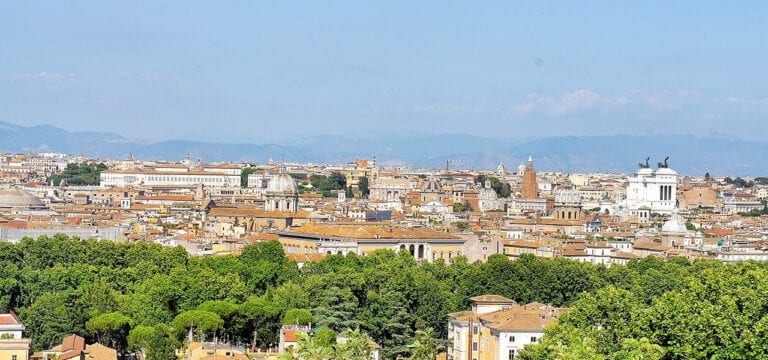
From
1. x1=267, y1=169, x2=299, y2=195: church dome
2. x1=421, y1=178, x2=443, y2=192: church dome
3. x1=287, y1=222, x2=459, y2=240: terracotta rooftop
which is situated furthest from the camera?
x1=421, y1=178, x2=443, y2=192: church dome

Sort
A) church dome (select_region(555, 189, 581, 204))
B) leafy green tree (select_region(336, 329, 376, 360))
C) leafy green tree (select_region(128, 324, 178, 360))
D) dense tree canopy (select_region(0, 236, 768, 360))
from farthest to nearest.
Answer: church dome (select_region(555, 189, 581, 204))
leafy green tree (select_region(128, 324, 178, 360))
dense tree canopy (select_region(0, 236, 768, 360))
leafy green tree (select_region(336, 329, 376, 360))

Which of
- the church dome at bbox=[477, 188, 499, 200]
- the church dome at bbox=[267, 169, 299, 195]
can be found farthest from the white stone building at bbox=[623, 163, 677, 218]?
the church dome at bbox=[267, 169, 299, 195]

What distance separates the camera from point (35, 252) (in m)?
63.0

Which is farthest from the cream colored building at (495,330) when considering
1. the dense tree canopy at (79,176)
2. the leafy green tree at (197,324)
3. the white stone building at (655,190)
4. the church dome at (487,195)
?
the dense tree canopy at (79,176)

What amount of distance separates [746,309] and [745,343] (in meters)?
2.64

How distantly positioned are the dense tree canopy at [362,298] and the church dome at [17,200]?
166 ft

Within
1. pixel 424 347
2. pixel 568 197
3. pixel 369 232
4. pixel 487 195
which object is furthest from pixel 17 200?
pixel 424 347

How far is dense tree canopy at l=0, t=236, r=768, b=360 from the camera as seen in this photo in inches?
1391

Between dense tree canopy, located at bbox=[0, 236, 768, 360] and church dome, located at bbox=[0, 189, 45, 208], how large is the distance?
5072 centimetres

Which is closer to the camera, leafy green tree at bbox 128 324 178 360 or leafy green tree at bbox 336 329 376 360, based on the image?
leafy green tree at bbox 336 329 376 360

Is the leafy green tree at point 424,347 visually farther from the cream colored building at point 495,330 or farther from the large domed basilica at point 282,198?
the large domed basilica at point 282,198

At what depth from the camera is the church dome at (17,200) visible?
11406 centimetres

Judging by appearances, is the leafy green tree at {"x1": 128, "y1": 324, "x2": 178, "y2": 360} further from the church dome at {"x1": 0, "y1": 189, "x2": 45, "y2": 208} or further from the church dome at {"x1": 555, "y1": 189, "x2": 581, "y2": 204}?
the church dome at {"x1": 555, "y1": 189, "x2": 581, "y2": 204}

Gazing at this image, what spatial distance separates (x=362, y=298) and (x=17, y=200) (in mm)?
69251
